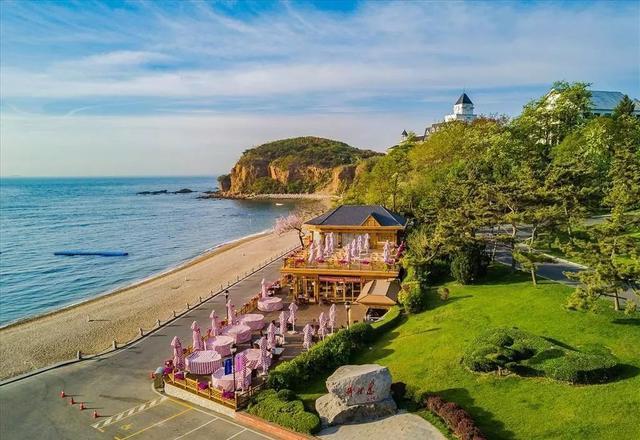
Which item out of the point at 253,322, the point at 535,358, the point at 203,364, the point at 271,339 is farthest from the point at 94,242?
the point at 535,358

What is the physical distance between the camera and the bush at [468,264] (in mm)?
28703

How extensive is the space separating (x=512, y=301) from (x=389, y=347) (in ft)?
24.9

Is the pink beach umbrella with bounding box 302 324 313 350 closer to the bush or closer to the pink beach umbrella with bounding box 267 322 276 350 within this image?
the pink beach umbrella with bounding box 267 322 276 350

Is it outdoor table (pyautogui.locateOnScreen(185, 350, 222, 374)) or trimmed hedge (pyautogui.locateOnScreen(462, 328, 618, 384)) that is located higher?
trimmed hedge (pyautogui.locateOnScreen(462, 328, 618, 384))

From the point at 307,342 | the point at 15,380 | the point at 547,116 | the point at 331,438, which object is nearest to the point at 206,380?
the point at 307,342

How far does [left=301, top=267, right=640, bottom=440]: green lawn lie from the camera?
48.5 feet

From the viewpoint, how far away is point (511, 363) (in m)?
17.6

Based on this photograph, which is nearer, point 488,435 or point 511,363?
point 488,435

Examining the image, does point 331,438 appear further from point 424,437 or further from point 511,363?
point 511,363

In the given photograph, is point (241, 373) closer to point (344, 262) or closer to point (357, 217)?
point (344, 262)

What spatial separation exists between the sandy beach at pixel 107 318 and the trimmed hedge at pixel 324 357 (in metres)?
16.0

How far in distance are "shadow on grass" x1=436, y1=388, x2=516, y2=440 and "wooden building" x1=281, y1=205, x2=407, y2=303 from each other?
46.1 feet

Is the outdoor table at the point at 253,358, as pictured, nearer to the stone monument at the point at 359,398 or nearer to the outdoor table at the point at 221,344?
the outdoor table at the point at 221,344

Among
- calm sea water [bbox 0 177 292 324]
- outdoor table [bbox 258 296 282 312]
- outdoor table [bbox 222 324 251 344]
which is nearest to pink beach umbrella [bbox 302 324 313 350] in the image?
outdoor table [bbox 222 324 251 344]
